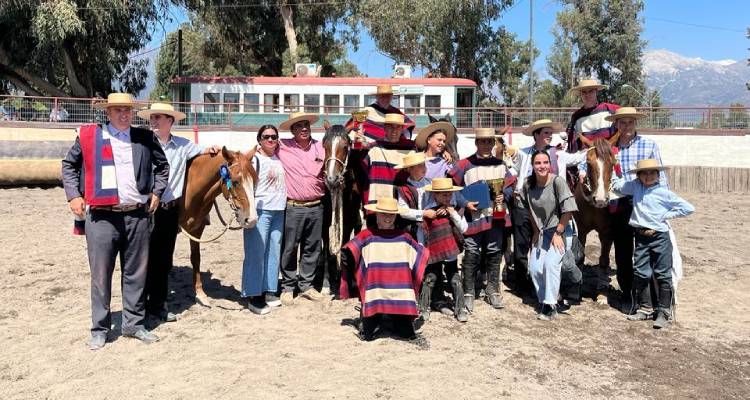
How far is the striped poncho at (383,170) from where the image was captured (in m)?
5.30

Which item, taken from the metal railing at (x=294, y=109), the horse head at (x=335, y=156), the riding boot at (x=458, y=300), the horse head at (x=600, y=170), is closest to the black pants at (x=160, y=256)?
the horse head at (x=335, y=156)

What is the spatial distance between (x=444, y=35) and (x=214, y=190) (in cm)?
3012

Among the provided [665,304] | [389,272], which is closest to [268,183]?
[389,272]

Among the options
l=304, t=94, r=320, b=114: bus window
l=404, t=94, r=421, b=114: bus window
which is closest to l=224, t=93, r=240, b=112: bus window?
l=304, t=94, r=320, b=114: bus window

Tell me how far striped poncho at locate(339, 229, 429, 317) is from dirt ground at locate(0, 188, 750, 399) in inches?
13.5

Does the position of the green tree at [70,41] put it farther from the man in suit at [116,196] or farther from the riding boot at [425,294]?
the riding boot at [425,294]

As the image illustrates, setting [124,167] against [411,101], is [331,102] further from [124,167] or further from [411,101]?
[124,167]

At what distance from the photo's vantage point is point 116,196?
4.34m

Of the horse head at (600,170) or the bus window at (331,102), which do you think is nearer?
the horse head at (600,170)

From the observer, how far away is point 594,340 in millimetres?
4969

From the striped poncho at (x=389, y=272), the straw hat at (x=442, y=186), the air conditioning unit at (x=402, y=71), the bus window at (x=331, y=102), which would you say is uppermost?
the air conditioning unit at (x=402, y=71)

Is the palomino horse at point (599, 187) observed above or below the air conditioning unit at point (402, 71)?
below

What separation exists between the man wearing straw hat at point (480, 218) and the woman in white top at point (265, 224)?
1672mm

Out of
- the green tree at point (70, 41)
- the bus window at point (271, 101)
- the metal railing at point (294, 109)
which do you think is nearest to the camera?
the metal railing at point (294, 109)
